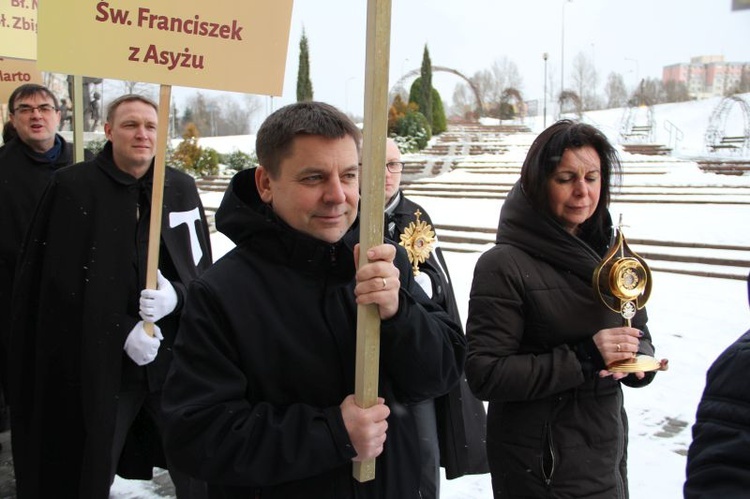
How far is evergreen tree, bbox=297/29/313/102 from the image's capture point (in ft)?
113

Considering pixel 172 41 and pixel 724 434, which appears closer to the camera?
pixel 724 434

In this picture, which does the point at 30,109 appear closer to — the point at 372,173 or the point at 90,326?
the point at 90,326

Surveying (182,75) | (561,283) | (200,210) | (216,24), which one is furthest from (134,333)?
(561,283)

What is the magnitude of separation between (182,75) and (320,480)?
164 cm

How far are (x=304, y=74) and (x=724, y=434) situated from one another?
35538 mm

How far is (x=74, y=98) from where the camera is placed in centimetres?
369

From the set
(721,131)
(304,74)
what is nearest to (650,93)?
(721,131)

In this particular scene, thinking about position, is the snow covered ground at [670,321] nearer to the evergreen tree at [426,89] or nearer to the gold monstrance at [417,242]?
→ the gold monstrance at [417,242]

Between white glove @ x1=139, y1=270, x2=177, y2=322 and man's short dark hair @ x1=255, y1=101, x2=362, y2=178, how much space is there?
141 centimetres

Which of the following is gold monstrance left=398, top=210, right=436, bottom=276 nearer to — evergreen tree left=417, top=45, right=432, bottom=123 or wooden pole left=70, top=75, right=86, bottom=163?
wooden pole left=70, top=75, right=86, bottom=163

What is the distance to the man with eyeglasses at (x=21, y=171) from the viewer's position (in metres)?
4.15

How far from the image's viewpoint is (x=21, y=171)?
13.9 ft

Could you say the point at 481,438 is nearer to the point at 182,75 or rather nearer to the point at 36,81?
the point at 182,75

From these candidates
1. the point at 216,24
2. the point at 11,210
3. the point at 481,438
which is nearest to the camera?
the point at 216,24
